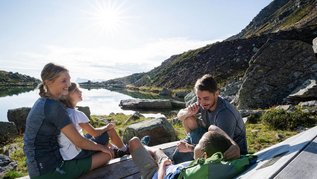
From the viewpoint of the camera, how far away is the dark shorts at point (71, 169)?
4883mm

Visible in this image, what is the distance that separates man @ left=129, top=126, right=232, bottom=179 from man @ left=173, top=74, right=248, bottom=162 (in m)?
0.81

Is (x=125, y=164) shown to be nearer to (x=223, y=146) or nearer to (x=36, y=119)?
(x=36, y=119)

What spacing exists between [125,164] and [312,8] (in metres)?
114

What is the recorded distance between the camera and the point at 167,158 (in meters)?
4.60

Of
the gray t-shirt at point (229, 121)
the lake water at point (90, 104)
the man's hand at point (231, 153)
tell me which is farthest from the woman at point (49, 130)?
the lake water at point (90, 104)

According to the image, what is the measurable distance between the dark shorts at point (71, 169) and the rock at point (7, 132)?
1091 cm

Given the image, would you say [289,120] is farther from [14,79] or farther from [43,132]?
[14,79]

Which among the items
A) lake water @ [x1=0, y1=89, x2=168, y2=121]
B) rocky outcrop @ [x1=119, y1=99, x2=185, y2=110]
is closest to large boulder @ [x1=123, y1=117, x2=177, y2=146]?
lake water @ [x1=0, y1=89, x2=168, y2=121]

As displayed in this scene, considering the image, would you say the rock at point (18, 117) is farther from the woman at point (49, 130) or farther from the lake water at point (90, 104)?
the woman at point (49, 130)

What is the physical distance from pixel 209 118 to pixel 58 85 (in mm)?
2716

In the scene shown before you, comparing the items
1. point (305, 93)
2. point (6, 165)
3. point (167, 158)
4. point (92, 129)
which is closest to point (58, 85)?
point (92, 129)

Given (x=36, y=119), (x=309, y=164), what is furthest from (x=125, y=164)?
(x=309, y=164)

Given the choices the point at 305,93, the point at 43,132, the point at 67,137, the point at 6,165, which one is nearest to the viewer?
the point at 43,132

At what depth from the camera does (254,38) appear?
7025 centimetres
